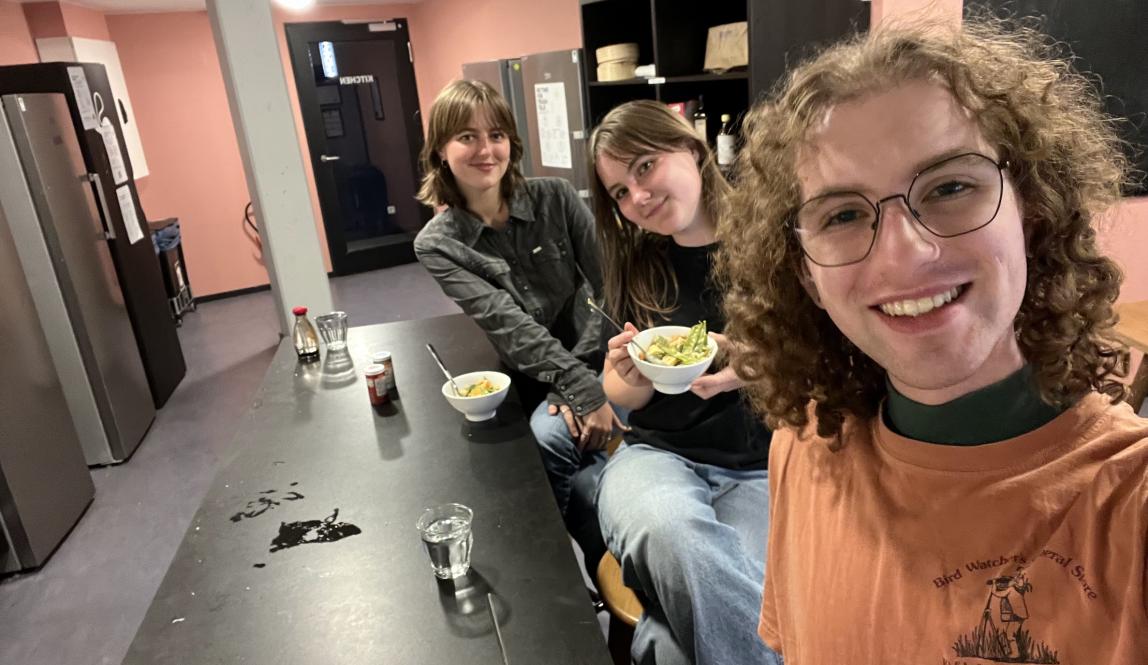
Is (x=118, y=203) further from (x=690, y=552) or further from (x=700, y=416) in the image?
(x=690, y=552)

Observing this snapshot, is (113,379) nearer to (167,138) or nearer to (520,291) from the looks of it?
(520,291)

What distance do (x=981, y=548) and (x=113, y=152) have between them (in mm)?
4442

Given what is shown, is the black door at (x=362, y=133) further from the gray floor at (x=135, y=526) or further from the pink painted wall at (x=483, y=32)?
the gray floor at (x=135, y=526)

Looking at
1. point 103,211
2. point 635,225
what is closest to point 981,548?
point 635,225

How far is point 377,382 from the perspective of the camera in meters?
1.83

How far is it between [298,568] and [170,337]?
3.54 metres

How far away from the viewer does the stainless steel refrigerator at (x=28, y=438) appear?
2.56 meters

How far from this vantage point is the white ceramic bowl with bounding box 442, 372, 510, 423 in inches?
65.2

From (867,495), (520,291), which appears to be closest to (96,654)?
(520,291)

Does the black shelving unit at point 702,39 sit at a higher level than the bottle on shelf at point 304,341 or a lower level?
higher

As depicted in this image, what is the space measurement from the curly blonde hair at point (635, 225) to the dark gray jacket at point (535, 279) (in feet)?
1.09

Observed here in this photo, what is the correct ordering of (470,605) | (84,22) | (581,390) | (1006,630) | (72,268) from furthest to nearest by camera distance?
1. (84,22)
2. (72,268)
3. (581,390)
4. (470,605)
5. (1006,630)

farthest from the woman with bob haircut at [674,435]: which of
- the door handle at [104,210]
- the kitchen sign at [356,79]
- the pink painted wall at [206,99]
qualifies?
the kitchen sign at [356,79]

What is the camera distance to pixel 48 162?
9.96ft
